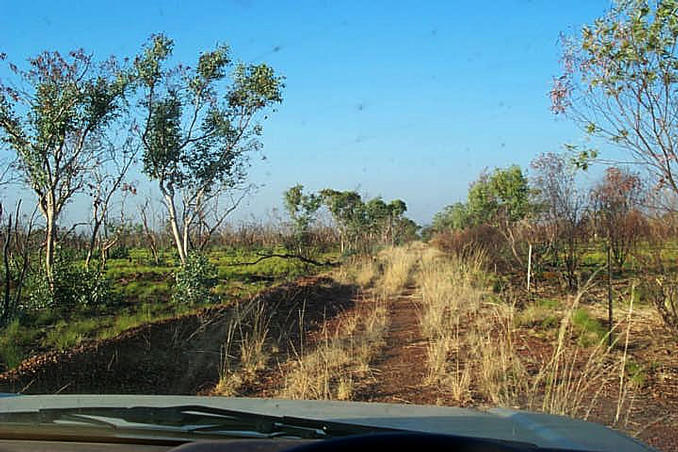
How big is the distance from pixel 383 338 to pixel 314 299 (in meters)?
5.07

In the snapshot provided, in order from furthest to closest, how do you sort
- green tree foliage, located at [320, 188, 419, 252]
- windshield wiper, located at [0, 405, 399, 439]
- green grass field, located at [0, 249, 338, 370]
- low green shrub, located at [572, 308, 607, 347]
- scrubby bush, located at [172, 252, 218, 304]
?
green tree foliage, located at [320, 188, 419, 252], scrubby bush, located at [172, 252, 218, 304], low green shrub, located at [572, 308, 607, 347], green grass field, located at [0, 249, 338, 370], windshield wiper, located at [0, 405, 399, 439]

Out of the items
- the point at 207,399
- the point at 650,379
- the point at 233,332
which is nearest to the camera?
the point at 207,399

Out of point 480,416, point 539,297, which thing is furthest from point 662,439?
point 539,297

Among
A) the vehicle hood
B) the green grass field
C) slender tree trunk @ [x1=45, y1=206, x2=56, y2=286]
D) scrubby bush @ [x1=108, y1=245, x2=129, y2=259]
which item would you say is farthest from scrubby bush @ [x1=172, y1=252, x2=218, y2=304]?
scrubby bush @ [x1=108, y1=245, x2=129, y2=259]

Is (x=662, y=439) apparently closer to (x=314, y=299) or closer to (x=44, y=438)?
(x=44, y=438)

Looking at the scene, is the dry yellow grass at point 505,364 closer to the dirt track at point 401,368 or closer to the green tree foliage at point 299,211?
the dirt track at point 401,368

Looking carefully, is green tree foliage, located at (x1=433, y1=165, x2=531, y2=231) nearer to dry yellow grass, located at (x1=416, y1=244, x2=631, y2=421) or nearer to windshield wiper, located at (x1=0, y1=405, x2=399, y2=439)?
dry yellow grass, located at (x1=416, y1=244, x2=631, y2=421)

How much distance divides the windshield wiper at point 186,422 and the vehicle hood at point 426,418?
0.21 meters

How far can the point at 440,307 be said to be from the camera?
11.3 metres

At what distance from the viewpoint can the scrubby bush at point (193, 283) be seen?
38.9ft

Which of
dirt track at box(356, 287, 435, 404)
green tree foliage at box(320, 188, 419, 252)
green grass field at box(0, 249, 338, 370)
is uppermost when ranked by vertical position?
green tree foliage at box(320, 188, 419, 252)

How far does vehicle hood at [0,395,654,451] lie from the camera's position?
2.33 metres

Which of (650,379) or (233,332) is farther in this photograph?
(233,332)

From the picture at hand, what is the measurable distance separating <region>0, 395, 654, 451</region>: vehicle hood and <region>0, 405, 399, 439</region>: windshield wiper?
21 centimetres
